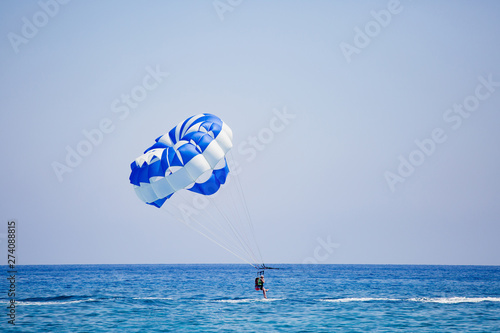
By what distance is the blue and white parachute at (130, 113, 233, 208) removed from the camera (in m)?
21.4

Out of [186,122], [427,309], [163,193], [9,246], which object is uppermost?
[186,122]

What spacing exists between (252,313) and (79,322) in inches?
332

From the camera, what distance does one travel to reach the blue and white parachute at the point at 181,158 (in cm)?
2142

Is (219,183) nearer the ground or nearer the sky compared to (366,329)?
nearer the sky

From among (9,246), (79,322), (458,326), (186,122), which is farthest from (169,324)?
(458,326)

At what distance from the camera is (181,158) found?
21.3 meters

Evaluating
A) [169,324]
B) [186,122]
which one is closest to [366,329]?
[169,324]

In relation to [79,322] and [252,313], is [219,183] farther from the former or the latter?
[79,322]

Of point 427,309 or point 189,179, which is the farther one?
point 427,309

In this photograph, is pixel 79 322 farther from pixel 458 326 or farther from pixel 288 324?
pixel 458 326

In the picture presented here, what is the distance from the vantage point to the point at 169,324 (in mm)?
22875

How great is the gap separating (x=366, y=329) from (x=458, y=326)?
422 centimetres

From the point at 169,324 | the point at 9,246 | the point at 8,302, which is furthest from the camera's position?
the point at 8,302

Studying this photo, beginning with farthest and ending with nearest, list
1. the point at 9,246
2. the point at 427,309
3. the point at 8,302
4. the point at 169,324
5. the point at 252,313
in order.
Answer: the point at 8,302, the point at 427,309, the point at 252,313, the point at 169,324, the point at 9,246
